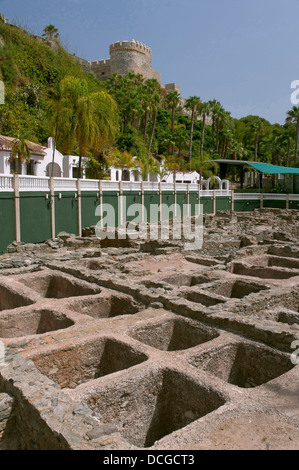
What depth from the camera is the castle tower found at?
7744 centimetres

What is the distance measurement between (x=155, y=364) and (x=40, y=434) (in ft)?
6.81

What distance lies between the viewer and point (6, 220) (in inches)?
705

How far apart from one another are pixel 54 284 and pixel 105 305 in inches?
122

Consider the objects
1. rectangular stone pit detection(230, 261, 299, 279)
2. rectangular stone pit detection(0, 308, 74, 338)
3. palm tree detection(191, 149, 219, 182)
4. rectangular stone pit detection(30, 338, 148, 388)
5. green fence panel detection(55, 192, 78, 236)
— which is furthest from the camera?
palm tree detection(191, 149, 219, 182)

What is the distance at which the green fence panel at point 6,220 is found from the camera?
57.9 ft

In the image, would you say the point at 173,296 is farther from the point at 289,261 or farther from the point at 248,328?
the point at 289,261

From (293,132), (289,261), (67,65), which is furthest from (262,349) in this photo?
(293,132)

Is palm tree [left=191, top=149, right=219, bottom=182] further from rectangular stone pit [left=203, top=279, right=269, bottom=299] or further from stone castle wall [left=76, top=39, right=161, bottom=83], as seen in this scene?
stone castle wall [left=76, top=39, right=161, bottom=83]

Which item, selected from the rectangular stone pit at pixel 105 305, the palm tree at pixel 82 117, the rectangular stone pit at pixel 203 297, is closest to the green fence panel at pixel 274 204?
the palm tree at pixel 82 117

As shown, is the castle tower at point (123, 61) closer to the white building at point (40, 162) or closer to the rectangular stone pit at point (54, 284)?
the white building at point (40, 162)

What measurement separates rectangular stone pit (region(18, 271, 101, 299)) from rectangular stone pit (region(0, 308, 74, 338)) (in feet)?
7.14

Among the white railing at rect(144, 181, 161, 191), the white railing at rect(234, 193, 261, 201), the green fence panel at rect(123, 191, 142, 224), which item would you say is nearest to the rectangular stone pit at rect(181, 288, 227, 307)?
the green fence panel at rect(123, 191, 142, 224)

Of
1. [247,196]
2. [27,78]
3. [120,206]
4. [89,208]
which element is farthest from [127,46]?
[89,208]

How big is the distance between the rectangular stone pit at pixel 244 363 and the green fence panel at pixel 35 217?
1369 cm
